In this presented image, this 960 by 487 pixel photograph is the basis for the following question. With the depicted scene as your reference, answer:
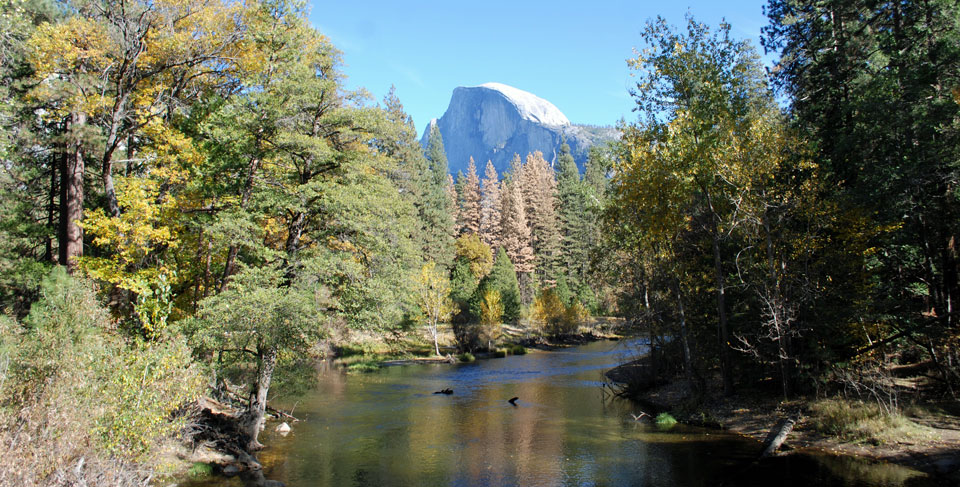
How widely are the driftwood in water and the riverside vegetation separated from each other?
2.33 metres

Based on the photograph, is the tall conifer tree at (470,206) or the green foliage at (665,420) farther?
the tall conifer tree at (470,206)

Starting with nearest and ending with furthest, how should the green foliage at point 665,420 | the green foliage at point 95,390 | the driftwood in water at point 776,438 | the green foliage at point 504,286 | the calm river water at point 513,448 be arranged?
the green foliage at point 95,390, the calm river water at point 513,448, the driftwood in water at point 776,438, the green foliage at point 665,420, the green foliage at point 504,286

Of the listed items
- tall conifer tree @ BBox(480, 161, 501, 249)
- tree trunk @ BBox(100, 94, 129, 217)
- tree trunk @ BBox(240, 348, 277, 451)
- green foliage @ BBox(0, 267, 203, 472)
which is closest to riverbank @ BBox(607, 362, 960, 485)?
tree trunk @ BBox(240, 348, 277, 451)

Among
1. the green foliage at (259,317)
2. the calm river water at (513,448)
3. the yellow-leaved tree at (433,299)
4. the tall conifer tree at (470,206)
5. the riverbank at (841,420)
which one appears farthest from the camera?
the tall conifer tree at (470,206)

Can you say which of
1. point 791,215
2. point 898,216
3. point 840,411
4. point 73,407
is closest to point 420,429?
point 73,407

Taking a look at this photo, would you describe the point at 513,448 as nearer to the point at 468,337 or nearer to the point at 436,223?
the point at 468,337

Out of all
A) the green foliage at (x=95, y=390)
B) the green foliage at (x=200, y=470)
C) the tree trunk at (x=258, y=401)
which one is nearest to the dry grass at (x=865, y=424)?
the green foliage at (x=95, y=390)

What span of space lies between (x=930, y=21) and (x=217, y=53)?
74.0 ft

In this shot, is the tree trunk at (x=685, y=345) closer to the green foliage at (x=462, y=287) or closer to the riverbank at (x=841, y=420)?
the riverbank at (x=841, y=420)

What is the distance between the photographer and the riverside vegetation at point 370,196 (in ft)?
48.9

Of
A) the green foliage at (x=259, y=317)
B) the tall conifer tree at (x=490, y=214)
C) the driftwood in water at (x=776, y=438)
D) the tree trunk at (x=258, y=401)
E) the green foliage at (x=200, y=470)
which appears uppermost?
the tall conifer tree at (x=490, y=214)

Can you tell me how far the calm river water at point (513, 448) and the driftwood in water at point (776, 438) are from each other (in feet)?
1.41

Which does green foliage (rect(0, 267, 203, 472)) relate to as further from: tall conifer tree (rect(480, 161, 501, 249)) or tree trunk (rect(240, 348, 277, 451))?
tall conifer tree (rect(480, 161, 501, 249))

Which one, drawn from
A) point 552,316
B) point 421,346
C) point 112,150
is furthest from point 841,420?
point 552,316
